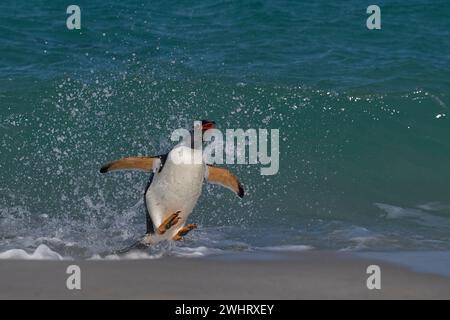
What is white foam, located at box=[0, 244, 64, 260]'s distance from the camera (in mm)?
7777

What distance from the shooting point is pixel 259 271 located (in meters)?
7.45

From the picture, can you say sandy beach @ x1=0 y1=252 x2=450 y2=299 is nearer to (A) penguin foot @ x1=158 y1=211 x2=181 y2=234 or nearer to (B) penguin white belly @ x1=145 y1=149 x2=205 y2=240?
(A) penguin foot @ x1=158 y1=211 x2=181 y2=234

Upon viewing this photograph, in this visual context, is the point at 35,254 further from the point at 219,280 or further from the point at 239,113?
the point at 239,113

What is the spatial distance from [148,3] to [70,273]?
45.9ft

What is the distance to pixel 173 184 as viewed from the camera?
26.7 ft

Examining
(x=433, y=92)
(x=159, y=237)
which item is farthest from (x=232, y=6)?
(x=159, y=237)

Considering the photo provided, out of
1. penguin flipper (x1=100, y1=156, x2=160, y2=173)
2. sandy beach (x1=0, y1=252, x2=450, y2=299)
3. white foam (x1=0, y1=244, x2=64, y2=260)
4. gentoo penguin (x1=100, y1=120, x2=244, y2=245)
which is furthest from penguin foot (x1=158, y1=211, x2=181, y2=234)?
white foam (x1=0, y1=244, x2=64, y2=260)

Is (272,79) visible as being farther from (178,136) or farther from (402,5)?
(402,5)

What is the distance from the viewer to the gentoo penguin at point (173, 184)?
8.08 m

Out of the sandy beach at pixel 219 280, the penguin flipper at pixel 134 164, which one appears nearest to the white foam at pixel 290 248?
the sandy beach at pixel 219 280

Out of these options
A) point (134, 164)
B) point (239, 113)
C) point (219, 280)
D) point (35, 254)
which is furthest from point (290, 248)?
point (239, 113)

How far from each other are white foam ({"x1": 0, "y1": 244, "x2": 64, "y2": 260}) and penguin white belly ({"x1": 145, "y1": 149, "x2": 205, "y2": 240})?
99 cm

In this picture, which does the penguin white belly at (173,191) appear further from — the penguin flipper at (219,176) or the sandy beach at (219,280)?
the sandy beach at (219,280)

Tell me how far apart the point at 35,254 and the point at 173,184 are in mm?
1405
